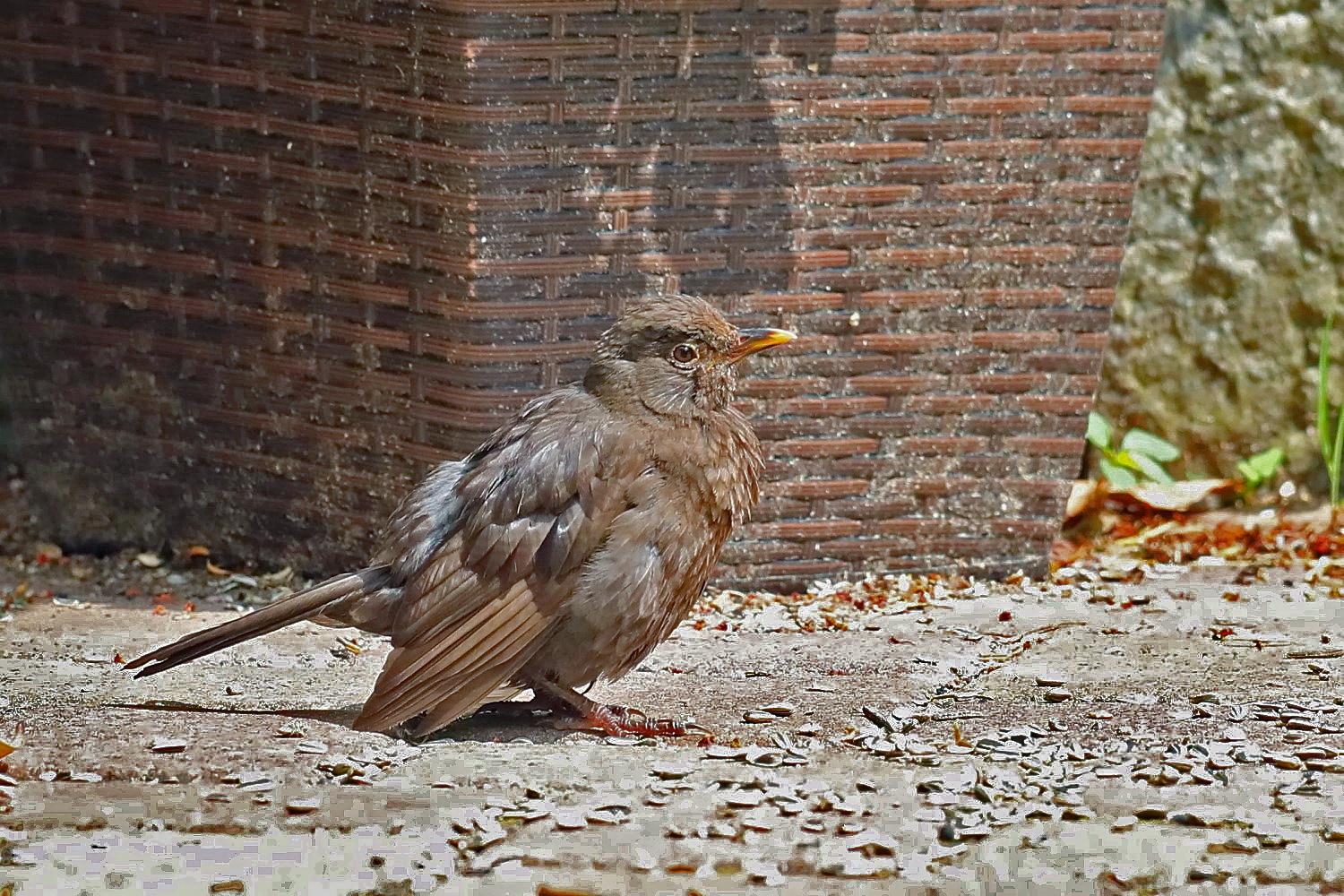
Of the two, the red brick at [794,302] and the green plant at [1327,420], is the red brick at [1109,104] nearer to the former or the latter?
the red brick at [794,302]

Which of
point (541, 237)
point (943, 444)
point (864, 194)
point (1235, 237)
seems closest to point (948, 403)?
point (943, 444)

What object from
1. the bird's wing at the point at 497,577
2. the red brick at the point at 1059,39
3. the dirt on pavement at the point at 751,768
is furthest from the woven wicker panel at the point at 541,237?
the bird's wing at the point at 497,577

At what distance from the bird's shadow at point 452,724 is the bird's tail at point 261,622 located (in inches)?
6.6

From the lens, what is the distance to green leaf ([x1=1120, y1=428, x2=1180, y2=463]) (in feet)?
23.4

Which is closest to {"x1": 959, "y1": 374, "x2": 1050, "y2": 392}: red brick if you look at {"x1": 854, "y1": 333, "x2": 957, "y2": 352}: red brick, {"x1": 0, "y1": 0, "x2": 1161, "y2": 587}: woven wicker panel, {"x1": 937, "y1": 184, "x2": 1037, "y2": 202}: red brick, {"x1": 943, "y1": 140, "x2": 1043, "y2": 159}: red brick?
{"x1": 0, "y1": 0, "x2": 1161, "y2": 587}: woven wicker panel

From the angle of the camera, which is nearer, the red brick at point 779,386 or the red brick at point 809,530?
the red brick at point 779,386

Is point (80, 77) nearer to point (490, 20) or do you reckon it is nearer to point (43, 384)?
point (43, 384)

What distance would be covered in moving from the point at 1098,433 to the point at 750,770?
3419 millimetres

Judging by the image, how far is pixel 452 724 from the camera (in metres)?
4.66

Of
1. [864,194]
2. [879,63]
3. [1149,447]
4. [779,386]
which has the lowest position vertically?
[1149,447]

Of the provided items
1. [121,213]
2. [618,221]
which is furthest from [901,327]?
[121,213]

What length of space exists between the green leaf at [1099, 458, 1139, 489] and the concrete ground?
1.43 meters

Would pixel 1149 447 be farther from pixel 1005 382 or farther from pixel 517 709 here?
pixel 517 709

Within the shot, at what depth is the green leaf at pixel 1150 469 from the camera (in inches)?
279
